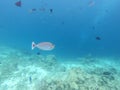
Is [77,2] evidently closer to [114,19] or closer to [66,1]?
[66,1]

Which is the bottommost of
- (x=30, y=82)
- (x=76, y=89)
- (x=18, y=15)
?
(x=76, y=89)

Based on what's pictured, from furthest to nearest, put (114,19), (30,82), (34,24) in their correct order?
(34,24) → (114,19) → (30,82)

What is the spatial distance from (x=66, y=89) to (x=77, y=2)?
97.2m

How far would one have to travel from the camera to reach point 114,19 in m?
95.8

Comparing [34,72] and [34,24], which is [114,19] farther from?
[34,72]

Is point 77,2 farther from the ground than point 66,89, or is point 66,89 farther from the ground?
point 77,2

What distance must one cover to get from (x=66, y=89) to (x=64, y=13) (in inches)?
4149

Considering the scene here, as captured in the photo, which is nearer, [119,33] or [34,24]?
[119,33]

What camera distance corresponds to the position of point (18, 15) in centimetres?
14112

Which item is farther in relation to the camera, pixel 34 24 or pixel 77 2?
pixel 34 24

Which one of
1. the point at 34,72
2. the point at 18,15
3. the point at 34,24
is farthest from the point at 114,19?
the point at 34,72

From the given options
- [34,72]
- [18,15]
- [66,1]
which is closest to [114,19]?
[66,1]

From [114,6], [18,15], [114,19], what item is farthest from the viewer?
[18,15]

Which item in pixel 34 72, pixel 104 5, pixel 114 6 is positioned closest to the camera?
pixel 34 72
